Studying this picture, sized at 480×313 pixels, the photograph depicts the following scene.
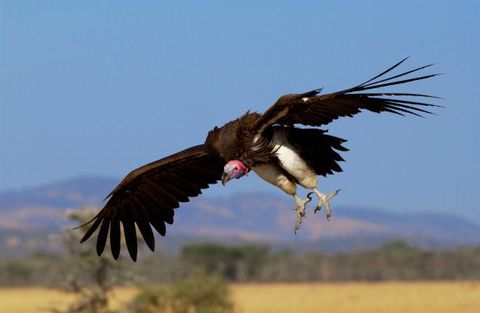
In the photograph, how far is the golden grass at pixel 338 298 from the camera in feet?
164

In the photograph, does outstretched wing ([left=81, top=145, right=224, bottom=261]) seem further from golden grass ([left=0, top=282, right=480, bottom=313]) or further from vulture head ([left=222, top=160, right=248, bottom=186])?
golden grass ([left=0, top=282, right=480, bottom=313])

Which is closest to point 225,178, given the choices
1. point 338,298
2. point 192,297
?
point 192,297

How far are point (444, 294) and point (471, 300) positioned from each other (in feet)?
12.6

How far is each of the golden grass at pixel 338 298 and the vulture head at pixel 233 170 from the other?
36331mm

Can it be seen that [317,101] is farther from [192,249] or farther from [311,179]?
[192,249]

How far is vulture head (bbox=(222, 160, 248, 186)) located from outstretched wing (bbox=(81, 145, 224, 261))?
2233 mm

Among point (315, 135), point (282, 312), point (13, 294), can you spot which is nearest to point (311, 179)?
point (315, 135)

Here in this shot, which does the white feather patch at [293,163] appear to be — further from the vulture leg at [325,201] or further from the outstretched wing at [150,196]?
the outstretched wing at [150,196]

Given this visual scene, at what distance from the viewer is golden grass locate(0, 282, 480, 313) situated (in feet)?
164

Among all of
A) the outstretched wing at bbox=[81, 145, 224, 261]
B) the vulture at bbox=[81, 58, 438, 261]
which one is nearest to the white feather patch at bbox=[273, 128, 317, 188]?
the vulture at bbox=[81, 58, 438, 261]

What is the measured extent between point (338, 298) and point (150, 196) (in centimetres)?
4275

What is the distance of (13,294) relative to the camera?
6103 centimetres

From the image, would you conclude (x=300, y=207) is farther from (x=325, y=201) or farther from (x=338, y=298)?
(x=338, y=298)

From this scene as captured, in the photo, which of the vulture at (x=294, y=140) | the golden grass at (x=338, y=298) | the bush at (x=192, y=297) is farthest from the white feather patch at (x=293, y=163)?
the golden grass at (x=338, y=298)
